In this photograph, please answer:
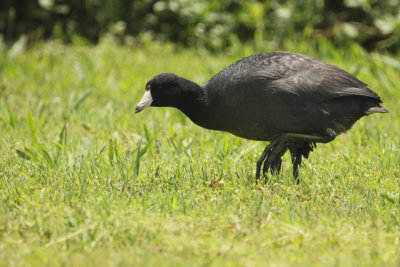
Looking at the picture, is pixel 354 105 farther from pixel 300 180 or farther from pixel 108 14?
pixel 108 14

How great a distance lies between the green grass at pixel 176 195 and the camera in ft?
10.5

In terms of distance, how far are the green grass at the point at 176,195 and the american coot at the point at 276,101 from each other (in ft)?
1.04

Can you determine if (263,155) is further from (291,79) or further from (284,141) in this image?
(291,79)

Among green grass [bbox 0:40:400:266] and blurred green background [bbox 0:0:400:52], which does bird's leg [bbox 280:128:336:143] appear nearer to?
green grass [bbox 0:40:400:266]

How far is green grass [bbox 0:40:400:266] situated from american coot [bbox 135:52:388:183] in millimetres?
317

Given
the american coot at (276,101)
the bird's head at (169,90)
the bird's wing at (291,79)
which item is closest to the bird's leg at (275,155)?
the american coot at (276,101)

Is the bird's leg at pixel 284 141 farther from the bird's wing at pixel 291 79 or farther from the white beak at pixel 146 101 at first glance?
the white beak at pixel 146 101

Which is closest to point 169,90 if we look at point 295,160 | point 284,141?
point 284,141

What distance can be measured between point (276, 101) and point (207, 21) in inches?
215

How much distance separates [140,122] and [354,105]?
245 cm

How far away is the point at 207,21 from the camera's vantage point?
9391 mm

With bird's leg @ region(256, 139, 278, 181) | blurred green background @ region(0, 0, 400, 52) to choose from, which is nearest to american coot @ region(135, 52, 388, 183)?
bird's leg @ region(256, 139, 278, 181)

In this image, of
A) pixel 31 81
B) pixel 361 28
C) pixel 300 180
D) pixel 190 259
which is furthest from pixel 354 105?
pixel 361 28

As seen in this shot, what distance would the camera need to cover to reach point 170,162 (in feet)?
16.0
